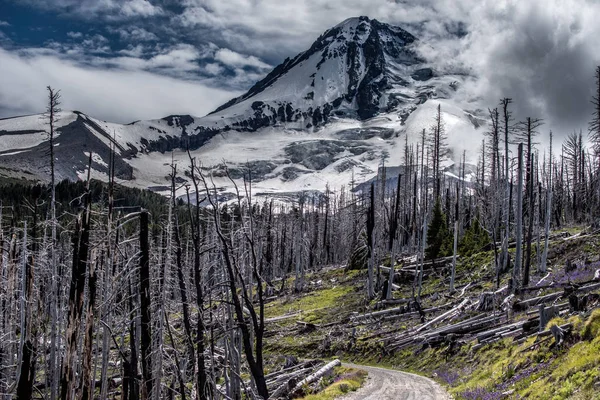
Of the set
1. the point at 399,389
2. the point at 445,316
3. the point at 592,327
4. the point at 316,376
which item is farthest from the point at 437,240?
the point at 592,327

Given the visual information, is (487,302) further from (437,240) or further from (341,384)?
(437,240)

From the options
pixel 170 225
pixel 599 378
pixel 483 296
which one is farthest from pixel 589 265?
pixel 170 225

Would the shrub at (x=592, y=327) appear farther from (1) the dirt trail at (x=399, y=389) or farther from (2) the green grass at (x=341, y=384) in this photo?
(2) the green grass at (x=341, y=384)

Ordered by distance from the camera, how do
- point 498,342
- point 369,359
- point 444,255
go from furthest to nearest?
point 444,255
point 369,359
point 498,342

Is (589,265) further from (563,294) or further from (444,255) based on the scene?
(444,255)

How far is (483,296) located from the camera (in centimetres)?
2948

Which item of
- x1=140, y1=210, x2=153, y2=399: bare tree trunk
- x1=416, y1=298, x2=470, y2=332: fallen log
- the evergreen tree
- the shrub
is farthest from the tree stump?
the evergreen tree

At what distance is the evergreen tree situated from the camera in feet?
166

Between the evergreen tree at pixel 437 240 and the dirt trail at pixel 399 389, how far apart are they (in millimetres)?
26104

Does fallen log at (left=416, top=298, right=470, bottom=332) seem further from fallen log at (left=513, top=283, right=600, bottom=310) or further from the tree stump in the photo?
fallen log at (left=513, top=283, right=600, bottom=310)

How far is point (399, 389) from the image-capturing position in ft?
71.4

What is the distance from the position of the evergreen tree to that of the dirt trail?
26.1 meters

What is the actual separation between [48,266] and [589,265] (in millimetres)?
29662

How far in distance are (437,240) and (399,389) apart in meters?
30.3
